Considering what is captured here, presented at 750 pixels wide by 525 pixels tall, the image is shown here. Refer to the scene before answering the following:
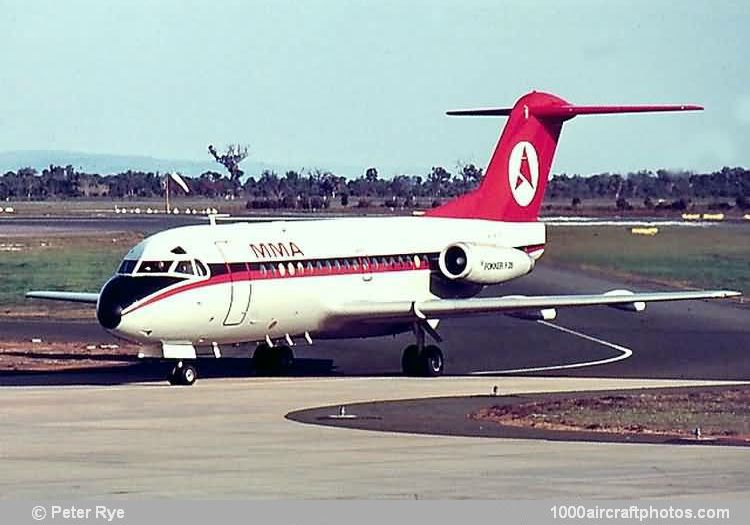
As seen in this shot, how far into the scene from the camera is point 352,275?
35.6 metres

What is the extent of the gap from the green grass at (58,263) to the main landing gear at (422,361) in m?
23.6

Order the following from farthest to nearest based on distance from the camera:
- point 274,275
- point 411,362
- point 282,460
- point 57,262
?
1. point 57,262
2. point 411,362
3. point 274,275
4. point 282,460

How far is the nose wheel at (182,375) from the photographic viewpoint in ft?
105

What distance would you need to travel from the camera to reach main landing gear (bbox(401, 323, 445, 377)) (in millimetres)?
35500

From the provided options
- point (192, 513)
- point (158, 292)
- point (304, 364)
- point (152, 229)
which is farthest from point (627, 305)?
point (152, 229)

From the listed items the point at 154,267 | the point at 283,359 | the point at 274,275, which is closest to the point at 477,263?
the point at 283,359

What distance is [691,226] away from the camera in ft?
268

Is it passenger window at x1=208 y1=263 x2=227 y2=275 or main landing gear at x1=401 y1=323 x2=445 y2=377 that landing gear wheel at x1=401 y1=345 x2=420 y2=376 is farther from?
passenger window at x1=208 y1=263 x2=227 y2=275

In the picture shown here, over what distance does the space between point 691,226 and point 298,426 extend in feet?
193

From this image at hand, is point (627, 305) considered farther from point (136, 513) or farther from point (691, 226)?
point (691, 226)

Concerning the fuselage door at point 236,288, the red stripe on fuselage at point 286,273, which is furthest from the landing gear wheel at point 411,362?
the fuselage door at point 236,288

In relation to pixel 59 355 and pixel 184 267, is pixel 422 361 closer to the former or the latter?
pixel 184 267

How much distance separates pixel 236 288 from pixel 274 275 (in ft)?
3.85

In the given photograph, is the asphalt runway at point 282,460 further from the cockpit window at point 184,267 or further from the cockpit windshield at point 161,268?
the cockpit window at point 184,267
